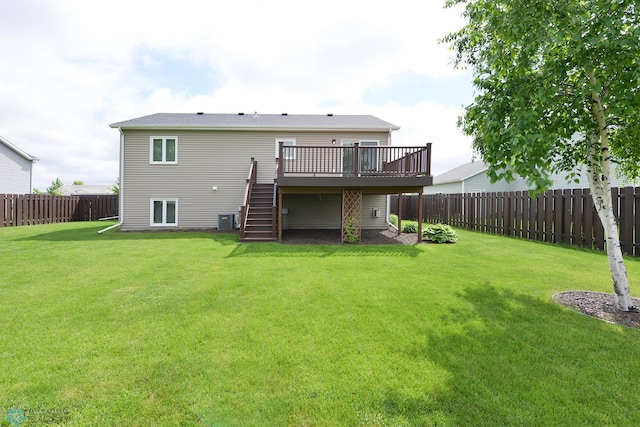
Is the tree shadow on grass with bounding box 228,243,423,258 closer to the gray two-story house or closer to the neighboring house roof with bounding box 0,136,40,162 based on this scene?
the gray two-story house

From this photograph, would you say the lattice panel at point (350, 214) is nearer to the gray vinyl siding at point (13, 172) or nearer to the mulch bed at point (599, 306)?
the mulch bed at point (599, 306)

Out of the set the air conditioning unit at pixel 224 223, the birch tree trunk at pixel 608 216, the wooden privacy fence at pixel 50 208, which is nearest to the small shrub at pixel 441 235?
the birch tree trunk at pixel 608 216

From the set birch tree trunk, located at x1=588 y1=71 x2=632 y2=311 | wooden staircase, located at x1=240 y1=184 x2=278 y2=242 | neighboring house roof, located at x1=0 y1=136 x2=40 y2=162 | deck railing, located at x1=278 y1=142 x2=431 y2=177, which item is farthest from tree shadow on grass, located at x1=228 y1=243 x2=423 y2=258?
neighboring house roof, located at x1=0 y1=136 x2=40 y2=162

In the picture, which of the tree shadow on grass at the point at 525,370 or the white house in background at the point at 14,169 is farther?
the white house in background at the point at 14,169

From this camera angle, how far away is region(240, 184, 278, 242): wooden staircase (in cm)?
942

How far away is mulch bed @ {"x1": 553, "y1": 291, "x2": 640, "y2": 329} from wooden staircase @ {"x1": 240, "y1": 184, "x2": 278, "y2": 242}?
23.6ft

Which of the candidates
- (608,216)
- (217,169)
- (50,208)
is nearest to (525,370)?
(608,216)

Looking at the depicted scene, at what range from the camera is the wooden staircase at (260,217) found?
942 cm

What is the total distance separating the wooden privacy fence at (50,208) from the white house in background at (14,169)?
17.5 ft

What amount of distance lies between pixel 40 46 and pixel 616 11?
13730mm

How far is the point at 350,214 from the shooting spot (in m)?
9.41

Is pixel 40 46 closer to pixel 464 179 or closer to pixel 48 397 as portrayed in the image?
pixel 48 397

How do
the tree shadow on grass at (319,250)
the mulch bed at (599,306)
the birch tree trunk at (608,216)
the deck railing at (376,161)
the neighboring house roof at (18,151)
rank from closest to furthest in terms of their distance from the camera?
the mulch bed at (599,306), the birch tree trunk at (608,216), the tree shadow on grass at (319,250), the deck railing at (376,161), the neighboring house roof at (18,151)

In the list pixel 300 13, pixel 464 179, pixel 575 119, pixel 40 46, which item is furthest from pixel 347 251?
pixel 464 179
